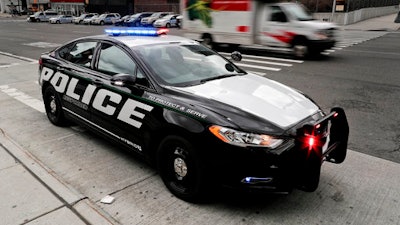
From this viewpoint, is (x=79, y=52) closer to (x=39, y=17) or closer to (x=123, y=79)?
(x=123, y=79)

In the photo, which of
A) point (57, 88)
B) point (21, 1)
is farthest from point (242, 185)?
point (21, 1)

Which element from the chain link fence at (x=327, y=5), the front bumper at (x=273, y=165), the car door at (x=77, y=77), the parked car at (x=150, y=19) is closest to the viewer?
the front bumper at (x=273, y=165)

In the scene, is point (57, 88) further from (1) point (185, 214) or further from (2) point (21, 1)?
(2) point (21, 1)

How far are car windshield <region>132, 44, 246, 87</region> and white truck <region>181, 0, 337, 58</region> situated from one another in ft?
30.3

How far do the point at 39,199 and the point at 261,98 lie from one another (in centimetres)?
250

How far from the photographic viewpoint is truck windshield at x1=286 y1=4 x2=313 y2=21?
13258 millimetres

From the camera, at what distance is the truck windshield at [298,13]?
522 inches

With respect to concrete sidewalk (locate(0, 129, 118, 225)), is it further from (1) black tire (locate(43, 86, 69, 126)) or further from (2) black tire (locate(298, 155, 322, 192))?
(2) black tire (locate(298, 155, 322, 192))

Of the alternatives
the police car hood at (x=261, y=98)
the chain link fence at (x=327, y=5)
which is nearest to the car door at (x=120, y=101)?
the police car hood at (x=261, y=98)

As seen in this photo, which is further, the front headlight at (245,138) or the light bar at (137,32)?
the light bar at (137,32)

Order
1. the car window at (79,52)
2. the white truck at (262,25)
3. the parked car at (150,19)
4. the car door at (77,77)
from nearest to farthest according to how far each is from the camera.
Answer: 1. the car door at (77,77)
2. the car window at (79,52)
3. the white truck at (262,25)
4. the parked car at (150,19)

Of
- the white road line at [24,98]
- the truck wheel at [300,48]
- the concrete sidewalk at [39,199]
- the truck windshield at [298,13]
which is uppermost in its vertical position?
the truck windshield at [298,13]

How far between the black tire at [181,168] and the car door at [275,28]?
11.0m

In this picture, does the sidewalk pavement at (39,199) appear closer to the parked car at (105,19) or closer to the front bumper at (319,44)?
the front bumper at (319,44)
